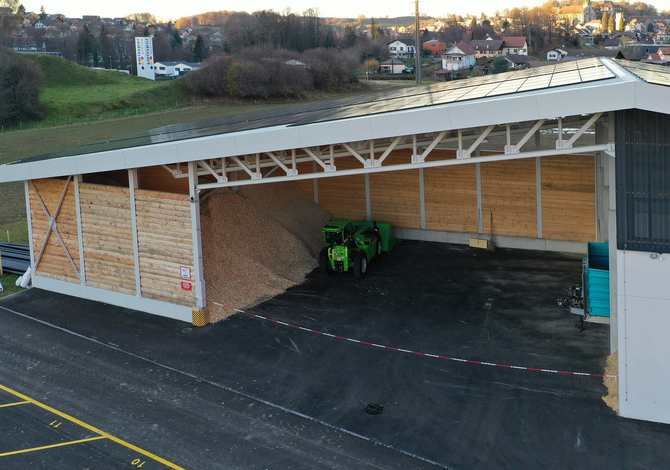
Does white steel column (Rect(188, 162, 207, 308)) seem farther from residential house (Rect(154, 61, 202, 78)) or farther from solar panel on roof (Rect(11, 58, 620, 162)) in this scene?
residential house (Rect(154, 61, 202, 78))

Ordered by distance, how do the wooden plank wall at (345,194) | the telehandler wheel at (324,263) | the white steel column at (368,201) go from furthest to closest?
the wooden plank wall at (345,194)
the white steel column at (368,201)
the telehandler wheel at (324,263)

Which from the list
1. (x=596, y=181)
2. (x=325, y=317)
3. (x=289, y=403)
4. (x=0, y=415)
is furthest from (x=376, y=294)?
(x=0, y=415)

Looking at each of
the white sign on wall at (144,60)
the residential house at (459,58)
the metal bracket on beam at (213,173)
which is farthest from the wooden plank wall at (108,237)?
the white sign on wall at (144,60)

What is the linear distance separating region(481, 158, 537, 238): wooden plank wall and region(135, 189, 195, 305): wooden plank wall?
37.5 feet

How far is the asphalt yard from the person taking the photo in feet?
37.4

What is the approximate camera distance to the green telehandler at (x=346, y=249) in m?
20.7

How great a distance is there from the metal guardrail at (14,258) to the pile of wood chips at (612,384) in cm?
1884

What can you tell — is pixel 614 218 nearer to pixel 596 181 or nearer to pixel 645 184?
pixel 645 184

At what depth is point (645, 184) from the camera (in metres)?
12.1

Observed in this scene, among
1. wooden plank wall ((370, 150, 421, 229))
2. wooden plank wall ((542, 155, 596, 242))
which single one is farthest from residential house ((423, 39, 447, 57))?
wooden plank wall ((542, 155, 596, 242))

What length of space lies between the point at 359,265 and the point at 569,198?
7.92m

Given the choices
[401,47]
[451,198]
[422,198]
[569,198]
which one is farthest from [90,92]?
[401,47]

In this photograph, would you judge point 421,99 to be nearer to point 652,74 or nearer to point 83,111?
point 652,74

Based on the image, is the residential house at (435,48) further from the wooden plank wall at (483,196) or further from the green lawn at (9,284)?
the green lawn at (9,284)
